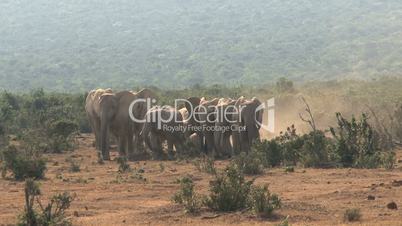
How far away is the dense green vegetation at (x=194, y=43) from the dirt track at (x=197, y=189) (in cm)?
7406

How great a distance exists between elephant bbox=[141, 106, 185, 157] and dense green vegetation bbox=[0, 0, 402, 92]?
66.7 m

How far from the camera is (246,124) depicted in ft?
76.3

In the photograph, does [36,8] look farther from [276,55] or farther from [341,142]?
[341,142]

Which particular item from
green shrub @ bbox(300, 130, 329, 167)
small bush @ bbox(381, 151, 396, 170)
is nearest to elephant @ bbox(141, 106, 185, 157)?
green shrub @ bbox(300, 130, 329, 167)

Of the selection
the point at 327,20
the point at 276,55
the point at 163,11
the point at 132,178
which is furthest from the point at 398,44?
the point at 132,178

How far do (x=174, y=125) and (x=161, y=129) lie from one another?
0.46m

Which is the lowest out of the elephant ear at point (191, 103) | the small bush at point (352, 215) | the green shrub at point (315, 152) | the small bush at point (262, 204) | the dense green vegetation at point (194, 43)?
the small bush at point (352, 215)

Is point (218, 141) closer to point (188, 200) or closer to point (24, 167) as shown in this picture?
point (24, 167)

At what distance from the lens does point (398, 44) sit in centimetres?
11562

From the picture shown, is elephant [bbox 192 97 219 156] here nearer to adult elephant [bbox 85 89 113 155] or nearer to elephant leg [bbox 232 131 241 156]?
elephant leg [bbox 232 131 241 156]

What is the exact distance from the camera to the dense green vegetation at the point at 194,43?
4225 inches

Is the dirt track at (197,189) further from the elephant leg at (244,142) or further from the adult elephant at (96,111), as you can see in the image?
the adult elephant at (96,111)

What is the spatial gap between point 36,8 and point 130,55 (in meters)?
67.3

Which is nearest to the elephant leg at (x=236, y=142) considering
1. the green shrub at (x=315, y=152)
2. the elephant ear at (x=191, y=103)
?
the elephant ear at (x=191, y=103)
